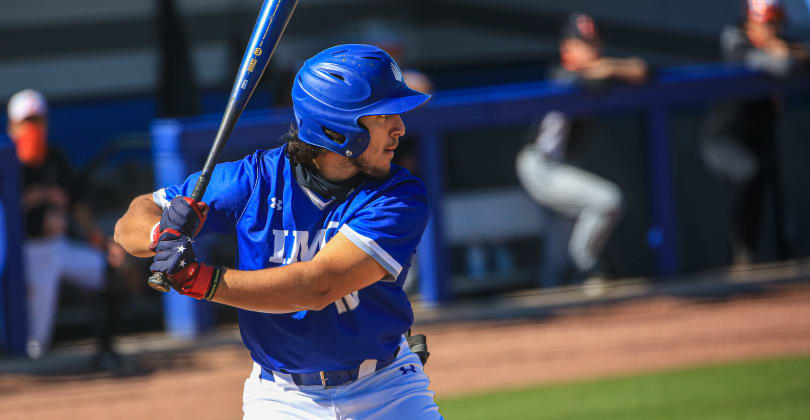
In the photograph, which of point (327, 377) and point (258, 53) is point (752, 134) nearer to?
point (258, 53)

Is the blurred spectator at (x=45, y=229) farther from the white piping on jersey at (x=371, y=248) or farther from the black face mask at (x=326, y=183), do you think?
the white piping on jersey at (x=371, y=248)

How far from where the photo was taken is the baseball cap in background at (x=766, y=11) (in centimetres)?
778

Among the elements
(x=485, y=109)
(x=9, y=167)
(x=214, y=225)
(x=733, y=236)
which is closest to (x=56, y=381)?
(x=9, y=167)

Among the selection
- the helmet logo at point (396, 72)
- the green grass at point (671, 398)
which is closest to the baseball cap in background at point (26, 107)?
the green grass at point (671, 398)

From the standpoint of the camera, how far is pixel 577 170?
753 centimetres

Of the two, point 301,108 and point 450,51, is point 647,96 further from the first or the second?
point 301,108

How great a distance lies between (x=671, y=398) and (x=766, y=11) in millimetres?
3558

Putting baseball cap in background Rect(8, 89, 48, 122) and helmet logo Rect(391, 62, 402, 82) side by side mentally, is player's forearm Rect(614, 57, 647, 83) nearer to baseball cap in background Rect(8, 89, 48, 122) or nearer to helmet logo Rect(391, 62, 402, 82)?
baseball cap in background Rect(8, 89, 48, 122)

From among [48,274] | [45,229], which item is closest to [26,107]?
[45,229]

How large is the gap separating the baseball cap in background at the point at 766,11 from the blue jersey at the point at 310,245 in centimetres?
573

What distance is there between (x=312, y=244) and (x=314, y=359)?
0.30 meters

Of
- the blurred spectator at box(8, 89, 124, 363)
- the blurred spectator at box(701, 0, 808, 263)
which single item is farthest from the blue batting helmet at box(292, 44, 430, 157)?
the blurred spectator at box(701, 0, 808, 263)

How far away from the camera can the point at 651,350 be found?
21.6ft

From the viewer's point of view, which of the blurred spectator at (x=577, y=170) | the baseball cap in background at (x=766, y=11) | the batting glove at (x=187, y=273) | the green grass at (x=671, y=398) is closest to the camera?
the batting glove at (x=187, y=273)
